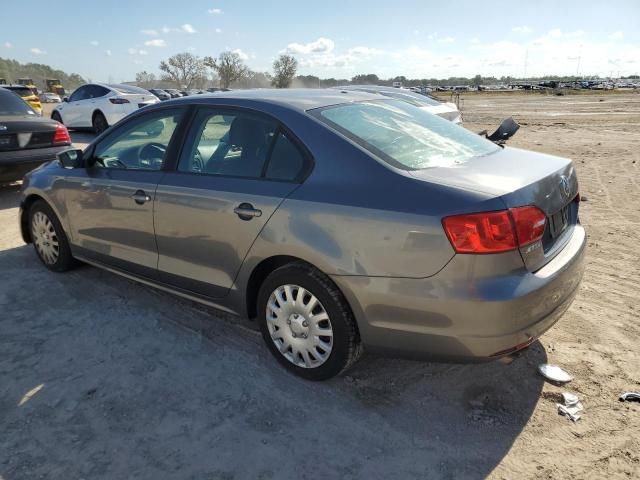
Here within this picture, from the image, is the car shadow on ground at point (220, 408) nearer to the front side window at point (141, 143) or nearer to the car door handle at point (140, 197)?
the car door handle at point (140, 197)

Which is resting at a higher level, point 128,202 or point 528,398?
point 128,202

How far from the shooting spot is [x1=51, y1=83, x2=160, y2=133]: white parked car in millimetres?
14445

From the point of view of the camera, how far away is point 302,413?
9.25 ft

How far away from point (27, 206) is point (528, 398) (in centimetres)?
462

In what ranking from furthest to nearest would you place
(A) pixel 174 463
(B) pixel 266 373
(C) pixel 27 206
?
(C) pixel 27 206 → (B) pixel 266 373 → (A) pixel 174 463

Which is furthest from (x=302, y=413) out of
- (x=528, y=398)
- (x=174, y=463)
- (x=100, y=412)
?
(x=528, y=398)

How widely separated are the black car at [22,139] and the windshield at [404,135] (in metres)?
6.09

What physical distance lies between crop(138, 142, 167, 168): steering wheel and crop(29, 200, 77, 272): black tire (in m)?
1.23

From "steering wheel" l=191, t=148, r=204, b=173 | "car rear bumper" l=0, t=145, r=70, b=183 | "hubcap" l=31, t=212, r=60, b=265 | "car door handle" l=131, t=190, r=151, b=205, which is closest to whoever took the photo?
"steering wheel" l=191, t=148, r=204, b=173

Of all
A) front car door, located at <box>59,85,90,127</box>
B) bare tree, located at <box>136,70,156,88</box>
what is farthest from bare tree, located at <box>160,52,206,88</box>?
front car door, located at <box>59,85,90,127</box>

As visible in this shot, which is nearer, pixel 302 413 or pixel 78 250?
pixel 302 413

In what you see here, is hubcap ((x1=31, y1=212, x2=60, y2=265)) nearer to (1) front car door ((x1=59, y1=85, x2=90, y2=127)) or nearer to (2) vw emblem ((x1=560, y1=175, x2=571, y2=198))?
(2) vw emblem ((x1=560, y1=175, x2=571, y2=198))

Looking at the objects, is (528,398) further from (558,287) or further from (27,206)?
(27,206)

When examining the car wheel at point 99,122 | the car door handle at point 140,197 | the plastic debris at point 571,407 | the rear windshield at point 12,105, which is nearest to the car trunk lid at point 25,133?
the rear windshield at point 12,105
